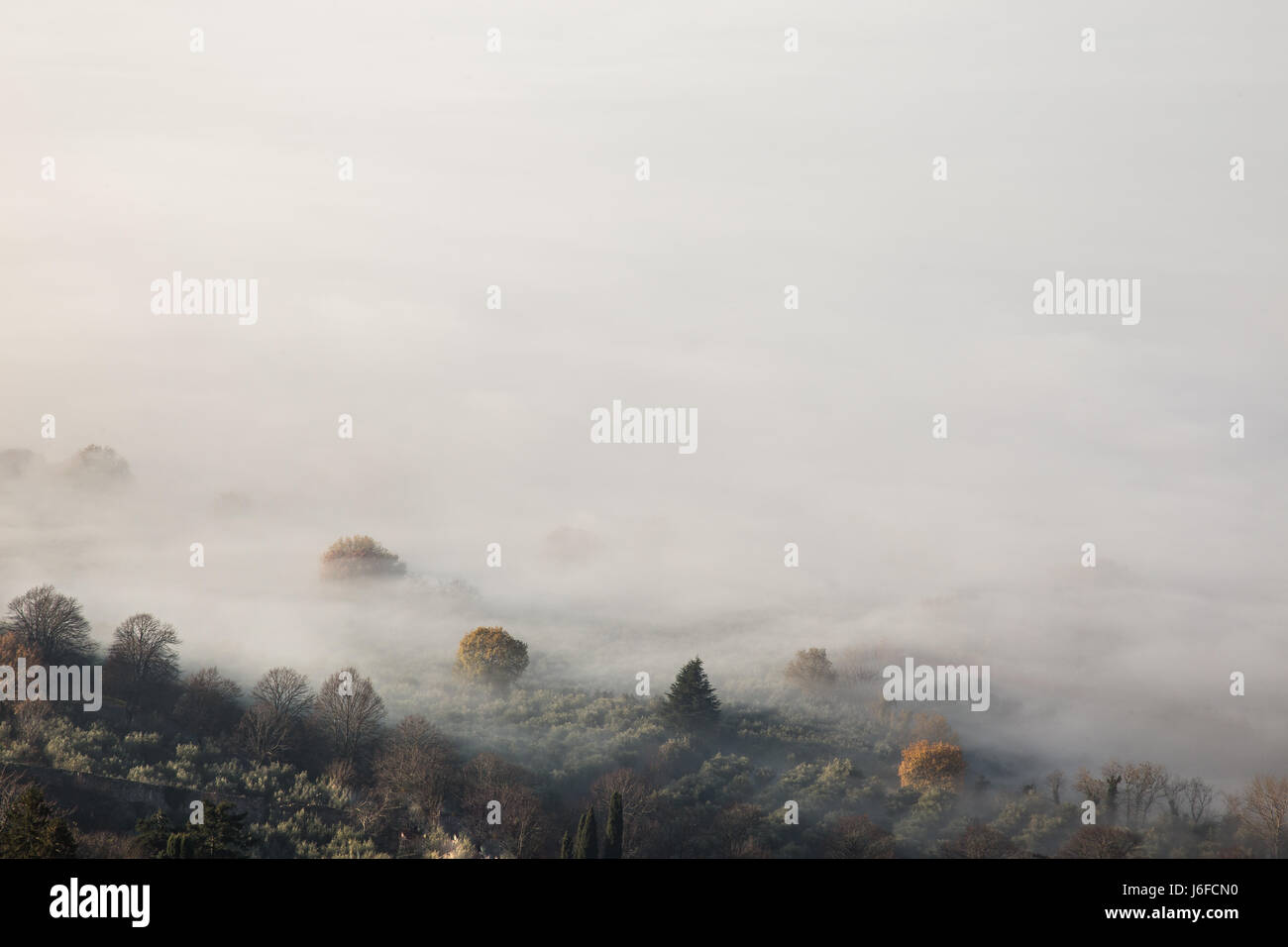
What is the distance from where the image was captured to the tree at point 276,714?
73.8m

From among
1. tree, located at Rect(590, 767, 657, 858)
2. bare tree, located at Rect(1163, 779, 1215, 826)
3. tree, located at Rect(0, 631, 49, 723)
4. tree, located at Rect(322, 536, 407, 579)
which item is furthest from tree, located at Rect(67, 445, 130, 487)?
bare tree, located at Rect(1163, 779, 1215, 826)

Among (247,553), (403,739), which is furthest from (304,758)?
(247,553)

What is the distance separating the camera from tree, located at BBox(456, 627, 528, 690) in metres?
93.3

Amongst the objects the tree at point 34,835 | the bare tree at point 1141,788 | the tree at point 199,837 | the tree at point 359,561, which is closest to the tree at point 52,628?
the tree at point 199,837

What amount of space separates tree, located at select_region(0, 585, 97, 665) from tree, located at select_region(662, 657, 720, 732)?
3874 centimetres

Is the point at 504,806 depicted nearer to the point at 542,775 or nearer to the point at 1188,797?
the point at 542,775

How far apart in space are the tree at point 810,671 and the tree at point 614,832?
3667 centimetres

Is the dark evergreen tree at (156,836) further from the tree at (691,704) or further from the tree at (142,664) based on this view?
the tree at (691,704)

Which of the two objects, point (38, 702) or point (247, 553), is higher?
point (247, 553)

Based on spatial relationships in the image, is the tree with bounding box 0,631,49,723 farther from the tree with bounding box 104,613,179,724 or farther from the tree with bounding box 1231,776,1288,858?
the tree with bounding box 1231,776,1288,858
